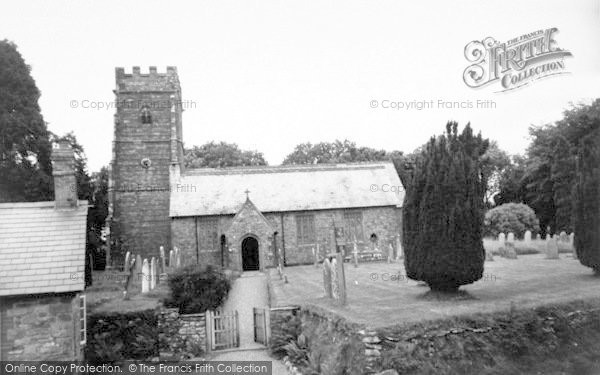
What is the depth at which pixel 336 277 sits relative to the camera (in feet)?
50.7

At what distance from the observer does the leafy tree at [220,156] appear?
211 ft

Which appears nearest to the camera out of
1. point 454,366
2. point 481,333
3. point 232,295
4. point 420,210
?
point 454,366

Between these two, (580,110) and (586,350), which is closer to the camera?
(586,350)

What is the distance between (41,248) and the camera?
13602mm

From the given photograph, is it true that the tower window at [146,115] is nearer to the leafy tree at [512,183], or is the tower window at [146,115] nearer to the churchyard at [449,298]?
the churchyard at [449,298]

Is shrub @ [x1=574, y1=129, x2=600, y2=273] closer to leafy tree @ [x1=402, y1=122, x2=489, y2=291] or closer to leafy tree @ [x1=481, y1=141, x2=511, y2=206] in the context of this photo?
leafy tree @ [x1=402, y1=122, x2=489, y2=291]

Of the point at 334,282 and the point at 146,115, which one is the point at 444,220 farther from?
the point at 146,115

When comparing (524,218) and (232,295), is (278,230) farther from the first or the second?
(524,218)

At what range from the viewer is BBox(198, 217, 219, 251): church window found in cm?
3347

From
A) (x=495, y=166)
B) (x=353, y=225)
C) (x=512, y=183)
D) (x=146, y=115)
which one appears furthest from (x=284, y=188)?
(x=495, y=166)

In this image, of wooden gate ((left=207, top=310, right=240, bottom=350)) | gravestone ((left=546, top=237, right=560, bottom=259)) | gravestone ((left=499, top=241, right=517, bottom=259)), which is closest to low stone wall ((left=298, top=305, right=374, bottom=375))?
wooden gate ((left=207, top=310, right=240, bottom=350))

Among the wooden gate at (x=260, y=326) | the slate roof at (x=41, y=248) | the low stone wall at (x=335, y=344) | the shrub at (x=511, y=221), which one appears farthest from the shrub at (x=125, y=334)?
the shrub at (x=511, y=221)

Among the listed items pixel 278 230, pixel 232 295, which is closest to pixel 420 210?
pixel 232 295

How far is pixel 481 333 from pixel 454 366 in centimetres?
120
